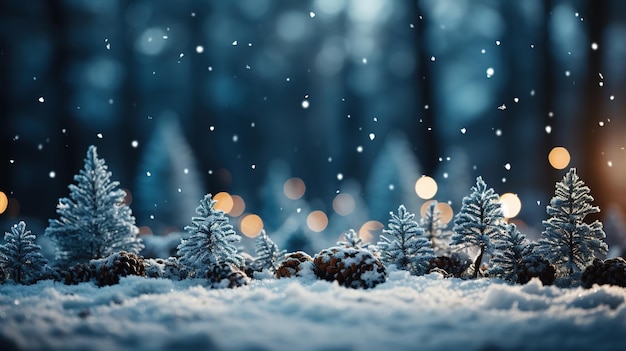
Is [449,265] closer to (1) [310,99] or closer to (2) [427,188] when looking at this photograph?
(2) [427,188]

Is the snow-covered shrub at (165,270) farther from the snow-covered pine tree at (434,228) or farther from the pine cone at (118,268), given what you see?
the snow-covered pine tree at (434,228)

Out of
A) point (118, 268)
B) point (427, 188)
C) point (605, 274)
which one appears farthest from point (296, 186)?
point (605, 274)

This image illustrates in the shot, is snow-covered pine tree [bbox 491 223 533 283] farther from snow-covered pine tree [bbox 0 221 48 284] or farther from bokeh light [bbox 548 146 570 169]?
bokeh light [bbox 548 146 570 169]

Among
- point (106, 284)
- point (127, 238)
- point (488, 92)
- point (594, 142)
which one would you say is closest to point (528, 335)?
point (106, 284)

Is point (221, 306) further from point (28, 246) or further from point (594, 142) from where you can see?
point (594, 142)

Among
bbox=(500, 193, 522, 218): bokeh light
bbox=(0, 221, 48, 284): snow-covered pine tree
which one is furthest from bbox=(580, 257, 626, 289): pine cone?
bbox=(500, 193, 522, 218): bokeh light

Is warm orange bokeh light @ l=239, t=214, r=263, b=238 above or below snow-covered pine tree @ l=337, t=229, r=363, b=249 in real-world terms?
above

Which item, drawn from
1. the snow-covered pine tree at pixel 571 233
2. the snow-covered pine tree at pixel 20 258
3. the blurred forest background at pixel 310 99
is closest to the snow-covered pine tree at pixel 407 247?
the snow-covered pine tree at pixel 571 233
